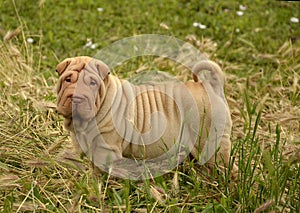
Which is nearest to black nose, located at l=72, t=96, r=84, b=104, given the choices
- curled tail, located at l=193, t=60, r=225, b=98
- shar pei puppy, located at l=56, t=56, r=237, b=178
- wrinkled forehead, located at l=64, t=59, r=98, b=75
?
shar pei puppy, located at l=56, t=56, r=237, b=178

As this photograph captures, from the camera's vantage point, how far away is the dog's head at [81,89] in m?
2.94

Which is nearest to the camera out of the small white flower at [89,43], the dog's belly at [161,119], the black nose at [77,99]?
the black nose at [77,99]

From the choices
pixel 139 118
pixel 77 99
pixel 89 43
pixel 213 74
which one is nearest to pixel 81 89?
pixel 77 99

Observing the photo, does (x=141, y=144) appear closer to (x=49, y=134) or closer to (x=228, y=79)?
(x=49, y=134)

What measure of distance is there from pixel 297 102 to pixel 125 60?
152cm

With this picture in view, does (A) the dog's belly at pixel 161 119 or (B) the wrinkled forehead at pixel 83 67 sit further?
(A) the dog's belly at pixel 161 119

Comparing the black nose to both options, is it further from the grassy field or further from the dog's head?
the grassy field

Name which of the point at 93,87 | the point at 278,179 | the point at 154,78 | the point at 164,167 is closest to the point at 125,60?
the point at 154,78

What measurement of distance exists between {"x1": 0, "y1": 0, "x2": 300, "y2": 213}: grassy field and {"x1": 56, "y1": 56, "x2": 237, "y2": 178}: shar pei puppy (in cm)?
11

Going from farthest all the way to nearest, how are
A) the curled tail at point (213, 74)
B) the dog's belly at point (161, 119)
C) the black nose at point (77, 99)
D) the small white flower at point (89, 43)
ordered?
the small white flower at point (89, 43), the curled tail at point (213, 74), the dog's belly at point (161, 119), the black nose at point (77, 99)

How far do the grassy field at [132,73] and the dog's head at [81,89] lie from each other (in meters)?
0.29

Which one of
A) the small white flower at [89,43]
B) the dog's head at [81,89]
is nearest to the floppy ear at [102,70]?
the dog's head at [81,89]

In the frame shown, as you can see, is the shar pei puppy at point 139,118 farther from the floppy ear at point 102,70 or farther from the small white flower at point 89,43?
the small white flower at point 89,43

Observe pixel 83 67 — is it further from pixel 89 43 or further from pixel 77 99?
pixel 89 43
